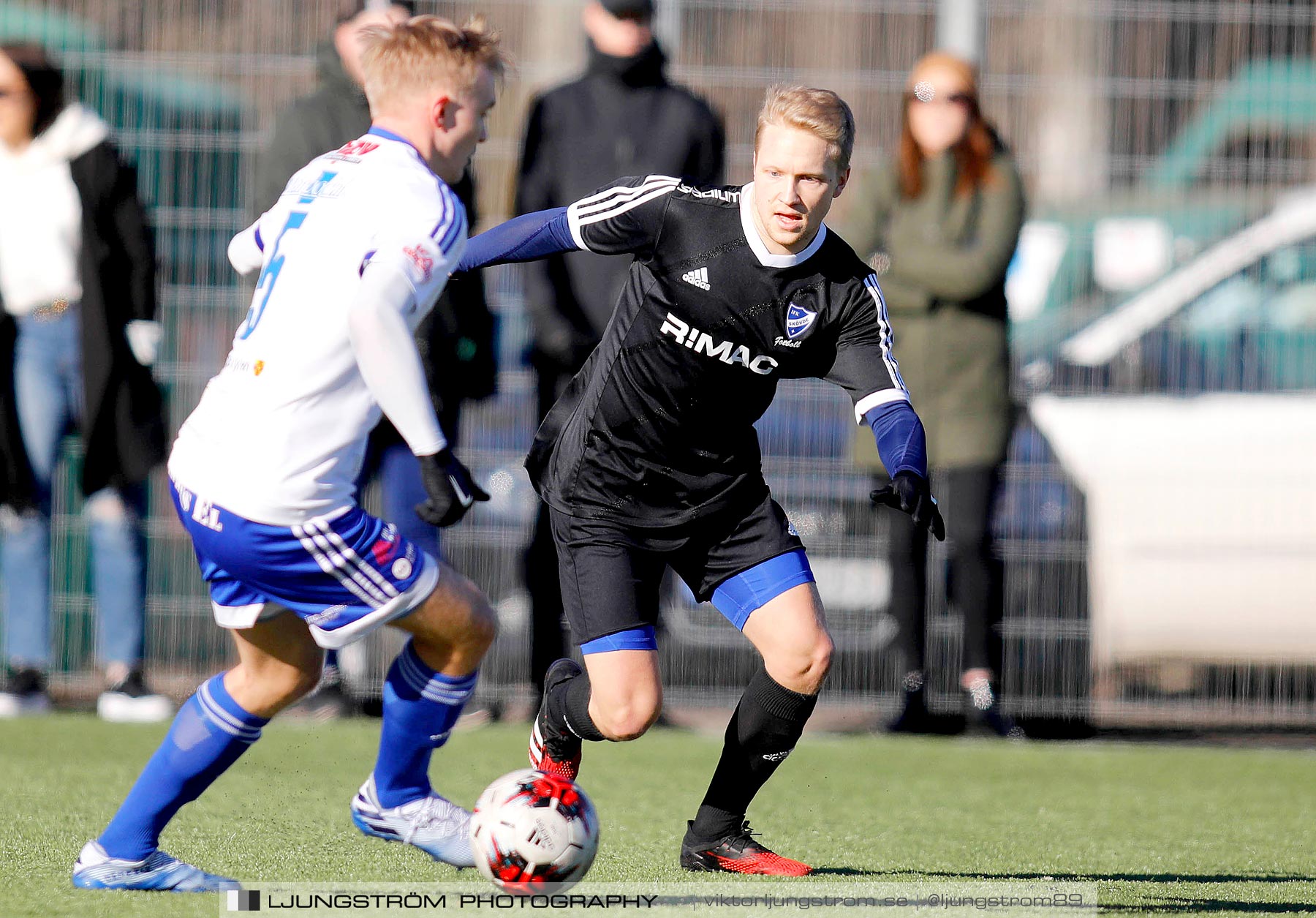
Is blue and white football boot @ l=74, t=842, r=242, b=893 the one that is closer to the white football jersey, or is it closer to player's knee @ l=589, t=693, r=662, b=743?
the white football jersey

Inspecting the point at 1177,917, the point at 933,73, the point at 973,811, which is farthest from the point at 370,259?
the point at 933,73

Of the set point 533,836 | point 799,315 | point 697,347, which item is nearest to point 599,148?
point 697,347

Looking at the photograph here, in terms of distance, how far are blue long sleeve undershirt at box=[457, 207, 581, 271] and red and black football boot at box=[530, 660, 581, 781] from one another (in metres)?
1.02

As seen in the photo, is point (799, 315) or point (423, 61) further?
point (799, 315)

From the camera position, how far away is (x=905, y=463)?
4.05 m

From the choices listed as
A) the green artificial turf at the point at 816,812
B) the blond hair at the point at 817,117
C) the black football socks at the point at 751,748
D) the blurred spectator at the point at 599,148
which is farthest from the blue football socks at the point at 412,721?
the blurred spectator at the point at 599,148

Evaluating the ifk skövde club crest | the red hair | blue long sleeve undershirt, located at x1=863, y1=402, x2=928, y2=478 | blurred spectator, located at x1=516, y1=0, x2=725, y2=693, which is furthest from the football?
the red hair

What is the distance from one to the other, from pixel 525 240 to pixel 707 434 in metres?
0.63

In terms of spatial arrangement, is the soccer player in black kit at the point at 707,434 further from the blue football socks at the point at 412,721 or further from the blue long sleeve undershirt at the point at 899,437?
the blue football socks at the point at 412,721

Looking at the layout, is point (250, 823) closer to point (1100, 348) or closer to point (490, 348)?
point (490, 348)

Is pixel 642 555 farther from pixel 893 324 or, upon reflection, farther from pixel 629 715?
pixel 893 324

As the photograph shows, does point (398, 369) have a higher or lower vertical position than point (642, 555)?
higher

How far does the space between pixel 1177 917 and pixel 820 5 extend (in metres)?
4.80

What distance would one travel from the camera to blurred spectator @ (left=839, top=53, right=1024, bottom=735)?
7.27 meters
